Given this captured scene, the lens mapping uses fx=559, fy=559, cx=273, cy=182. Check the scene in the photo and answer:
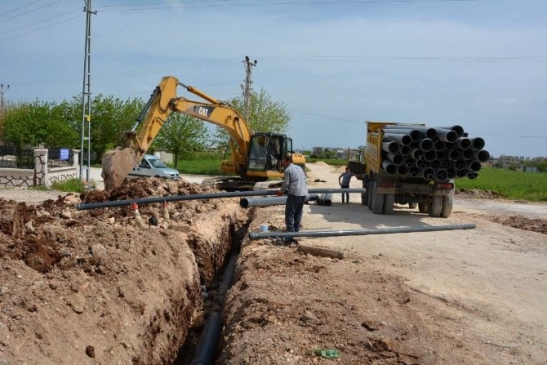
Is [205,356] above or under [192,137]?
under

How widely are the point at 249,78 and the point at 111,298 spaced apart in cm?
3362

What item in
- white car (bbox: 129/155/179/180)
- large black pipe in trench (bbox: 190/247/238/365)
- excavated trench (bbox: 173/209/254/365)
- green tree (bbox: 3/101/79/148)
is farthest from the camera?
green tree (bbox: 3/101/79/148)

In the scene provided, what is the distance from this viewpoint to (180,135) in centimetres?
4453

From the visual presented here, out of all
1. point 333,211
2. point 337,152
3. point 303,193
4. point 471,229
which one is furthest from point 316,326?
point 337,152

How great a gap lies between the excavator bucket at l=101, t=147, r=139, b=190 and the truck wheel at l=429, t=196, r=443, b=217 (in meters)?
8.10

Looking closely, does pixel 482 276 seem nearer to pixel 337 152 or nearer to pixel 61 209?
pixel 61 209

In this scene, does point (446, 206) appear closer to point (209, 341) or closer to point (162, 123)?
point (162, 123)

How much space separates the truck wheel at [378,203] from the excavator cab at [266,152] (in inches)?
234

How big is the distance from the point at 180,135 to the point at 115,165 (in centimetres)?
3135

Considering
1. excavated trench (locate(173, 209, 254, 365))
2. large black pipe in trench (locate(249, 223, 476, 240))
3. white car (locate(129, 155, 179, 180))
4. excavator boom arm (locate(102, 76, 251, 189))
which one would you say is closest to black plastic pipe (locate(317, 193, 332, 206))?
excavator boom arm (locate(102, 76, 251, 189))

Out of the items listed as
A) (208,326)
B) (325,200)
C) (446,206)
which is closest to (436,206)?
(446,206)

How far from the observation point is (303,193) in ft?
34.6

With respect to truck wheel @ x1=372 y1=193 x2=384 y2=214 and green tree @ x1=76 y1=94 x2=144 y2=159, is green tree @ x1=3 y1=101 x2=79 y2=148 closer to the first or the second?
green tree @ x1=76 y1=94 x2=144 y2=159

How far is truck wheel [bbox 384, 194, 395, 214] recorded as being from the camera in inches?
592
